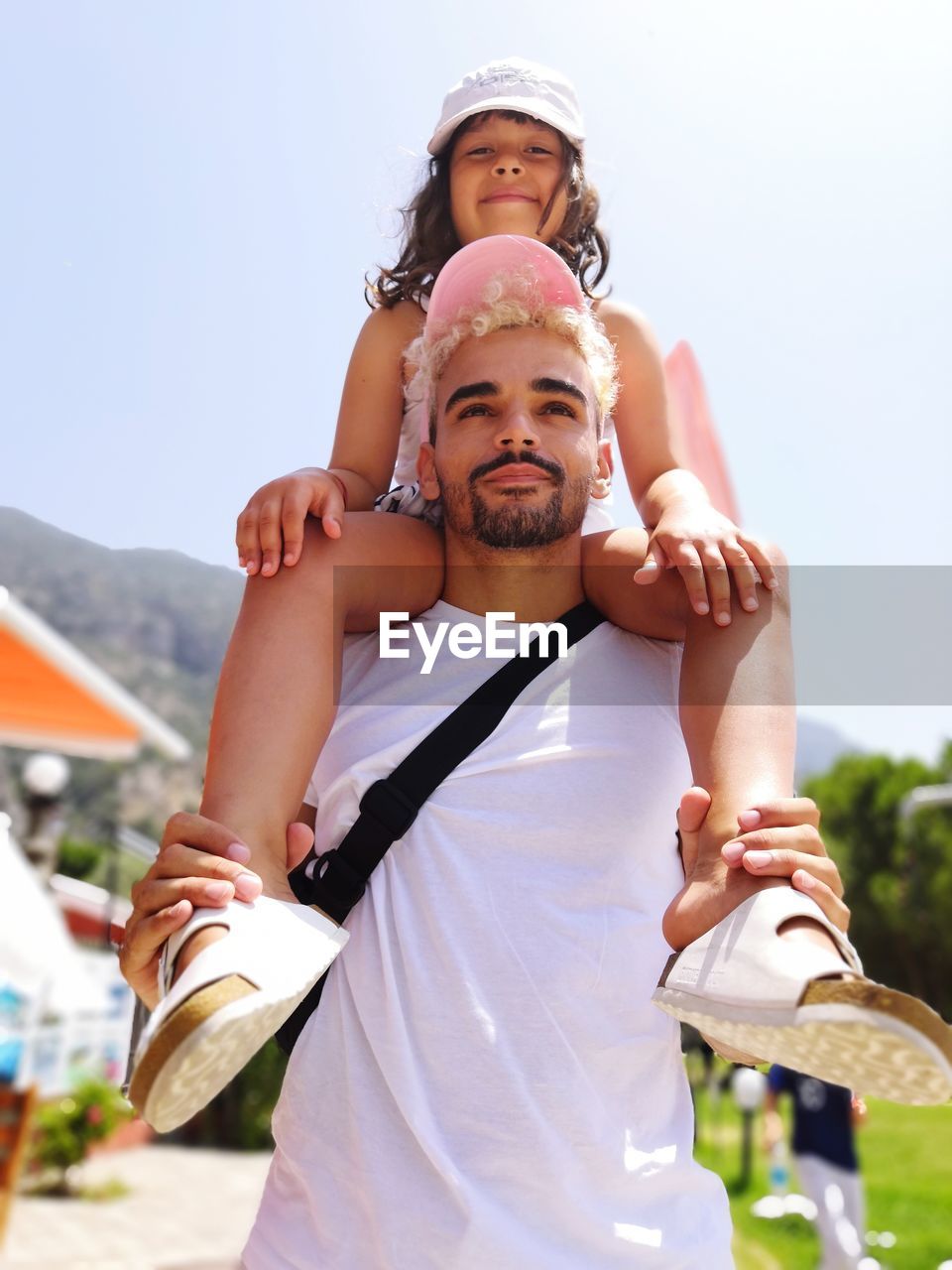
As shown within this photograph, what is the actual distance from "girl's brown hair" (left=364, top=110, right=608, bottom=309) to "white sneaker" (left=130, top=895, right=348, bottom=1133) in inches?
54.9

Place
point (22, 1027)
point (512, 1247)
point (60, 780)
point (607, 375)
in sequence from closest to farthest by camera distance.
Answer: point (512, 1247), point (607, 375), point (22, 1027), point (60, 780)

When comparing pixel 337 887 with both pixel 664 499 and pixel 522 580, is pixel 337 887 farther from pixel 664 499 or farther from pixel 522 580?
pixel 664 499

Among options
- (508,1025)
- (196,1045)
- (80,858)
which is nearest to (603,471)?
(508,1025)

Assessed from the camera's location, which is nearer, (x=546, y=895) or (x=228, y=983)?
(x=228, y=983)

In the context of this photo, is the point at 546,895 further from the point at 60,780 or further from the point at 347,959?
the point at 60,780

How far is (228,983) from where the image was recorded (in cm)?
149

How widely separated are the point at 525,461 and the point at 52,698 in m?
3.01

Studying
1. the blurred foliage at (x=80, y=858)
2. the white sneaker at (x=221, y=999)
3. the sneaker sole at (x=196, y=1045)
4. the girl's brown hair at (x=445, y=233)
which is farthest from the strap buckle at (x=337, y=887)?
the blurred foliage at (x=80, y=858)

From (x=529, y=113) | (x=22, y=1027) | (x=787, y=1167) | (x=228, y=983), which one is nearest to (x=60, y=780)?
(x=22, y=1027)

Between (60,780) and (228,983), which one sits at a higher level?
(60,780)

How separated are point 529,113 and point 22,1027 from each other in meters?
5.49

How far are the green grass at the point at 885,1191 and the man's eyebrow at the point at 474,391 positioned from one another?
23.1 ft

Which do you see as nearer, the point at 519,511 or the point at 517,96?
the point at 519,511

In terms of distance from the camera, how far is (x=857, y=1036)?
1.43 m
